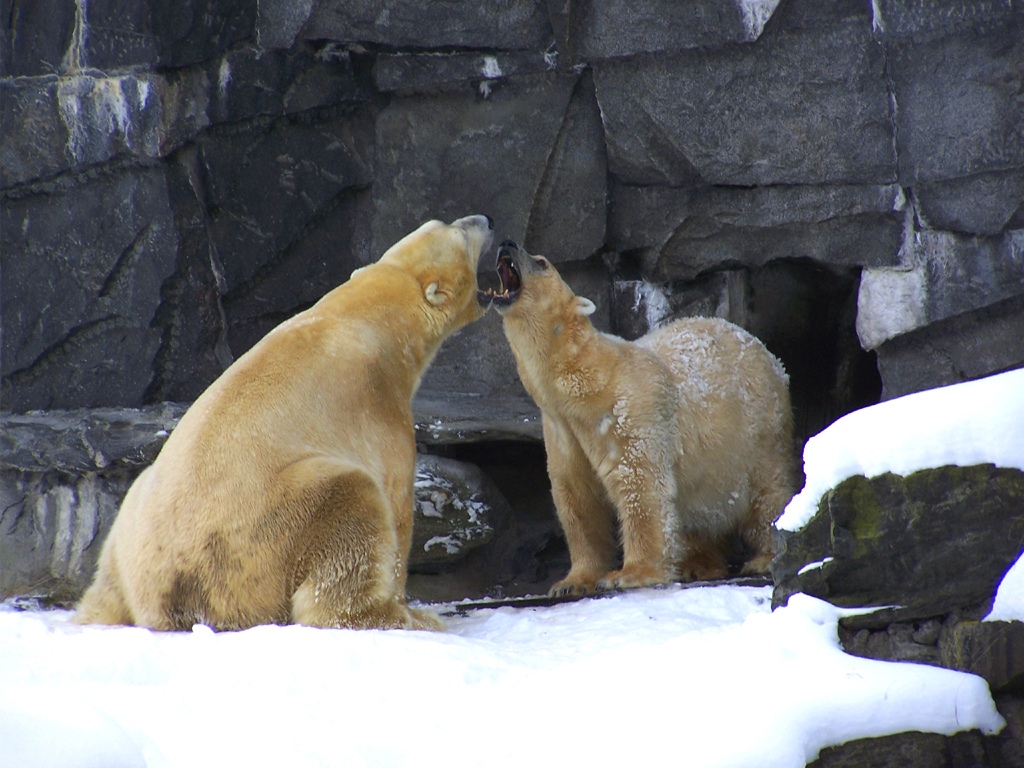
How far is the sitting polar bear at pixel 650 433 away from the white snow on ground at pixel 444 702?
1.98m

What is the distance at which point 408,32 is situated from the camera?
5.77 meters

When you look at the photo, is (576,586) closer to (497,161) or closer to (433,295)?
(433,295)

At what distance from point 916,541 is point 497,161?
12.9 ft

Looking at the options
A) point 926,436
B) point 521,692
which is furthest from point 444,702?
point 926,436

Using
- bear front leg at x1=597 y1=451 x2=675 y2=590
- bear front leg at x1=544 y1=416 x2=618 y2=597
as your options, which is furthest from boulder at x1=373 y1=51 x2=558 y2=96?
bear front leg at x1=597 y1=451 x2=675 y2=590

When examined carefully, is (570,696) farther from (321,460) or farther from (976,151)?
(976,151)

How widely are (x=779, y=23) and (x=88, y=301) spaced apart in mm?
3819

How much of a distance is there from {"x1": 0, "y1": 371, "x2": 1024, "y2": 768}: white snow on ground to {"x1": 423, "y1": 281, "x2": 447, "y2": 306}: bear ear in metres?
1.63

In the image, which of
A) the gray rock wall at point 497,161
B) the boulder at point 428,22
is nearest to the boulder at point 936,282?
the gray rock wall at point 497,161

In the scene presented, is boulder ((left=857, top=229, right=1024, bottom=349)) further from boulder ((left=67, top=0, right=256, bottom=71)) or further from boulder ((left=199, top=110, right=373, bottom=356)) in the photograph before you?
boulder ((left=67, top=0, right=256, bottom=71))

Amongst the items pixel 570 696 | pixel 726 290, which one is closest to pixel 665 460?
pixel 726 290

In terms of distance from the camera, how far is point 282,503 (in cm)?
355

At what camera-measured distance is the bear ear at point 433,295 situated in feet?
14.6

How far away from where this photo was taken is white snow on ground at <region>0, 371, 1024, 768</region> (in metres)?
2.32
